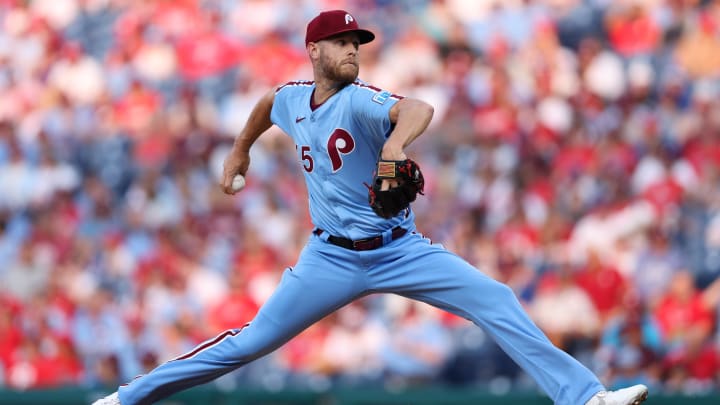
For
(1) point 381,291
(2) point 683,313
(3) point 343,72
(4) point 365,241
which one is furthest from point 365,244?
(2) point 683,313

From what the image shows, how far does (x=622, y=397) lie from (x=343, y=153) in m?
1.59

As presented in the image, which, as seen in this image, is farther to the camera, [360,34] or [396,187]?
[360,34]

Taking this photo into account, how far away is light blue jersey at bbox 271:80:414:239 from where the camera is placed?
4977mm

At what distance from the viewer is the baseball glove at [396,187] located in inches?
176

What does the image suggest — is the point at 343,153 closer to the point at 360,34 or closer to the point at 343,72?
the point at 343,72

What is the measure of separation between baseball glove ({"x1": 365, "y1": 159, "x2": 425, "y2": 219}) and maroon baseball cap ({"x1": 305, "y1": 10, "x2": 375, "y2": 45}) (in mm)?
747

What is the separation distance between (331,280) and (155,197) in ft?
22.2

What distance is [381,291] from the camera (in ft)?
17.0

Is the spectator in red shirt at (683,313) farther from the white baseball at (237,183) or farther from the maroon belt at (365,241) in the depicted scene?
the white baseball at (237,183)

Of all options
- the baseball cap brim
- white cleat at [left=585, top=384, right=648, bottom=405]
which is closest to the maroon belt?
the baseball cap brim

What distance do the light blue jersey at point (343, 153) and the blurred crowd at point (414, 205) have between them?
3856 mm

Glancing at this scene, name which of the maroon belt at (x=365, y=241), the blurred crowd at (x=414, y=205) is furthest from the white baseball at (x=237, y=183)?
the blurred crowd at (x=414, y=205)

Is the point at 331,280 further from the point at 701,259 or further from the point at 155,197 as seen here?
the point at 155,197

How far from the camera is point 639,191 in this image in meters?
9.83
